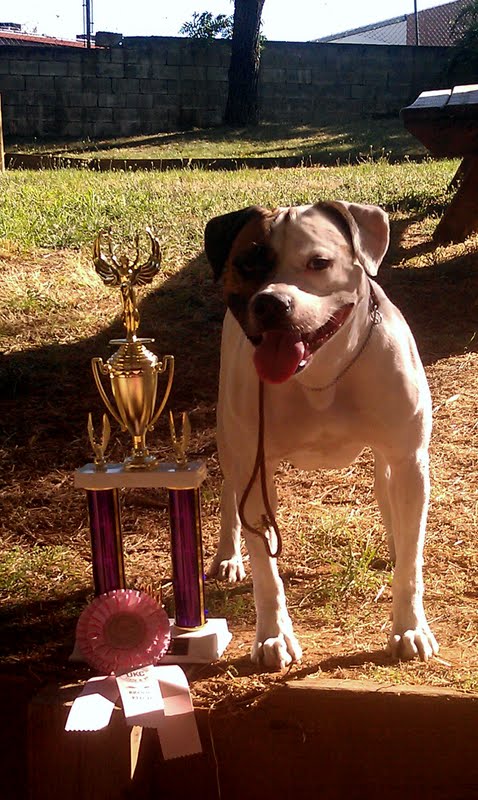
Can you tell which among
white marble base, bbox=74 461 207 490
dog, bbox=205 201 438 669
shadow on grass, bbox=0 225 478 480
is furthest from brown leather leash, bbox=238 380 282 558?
shadow on grass, bbox=0 225 478 480

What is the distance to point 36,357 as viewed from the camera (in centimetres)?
485

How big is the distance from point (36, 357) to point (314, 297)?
120 inches

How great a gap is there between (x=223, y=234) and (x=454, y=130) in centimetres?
339

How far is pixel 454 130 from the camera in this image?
522 cm

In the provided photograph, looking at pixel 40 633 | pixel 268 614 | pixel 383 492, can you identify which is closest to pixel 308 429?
pixel 268 614

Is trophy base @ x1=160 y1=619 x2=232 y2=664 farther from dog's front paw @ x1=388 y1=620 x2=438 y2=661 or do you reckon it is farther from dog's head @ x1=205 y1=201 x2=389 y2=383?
dog's head @ x1=205 y1=201 x2=389 y2=383

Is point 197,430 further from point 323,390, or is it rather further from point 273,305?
point 273,305

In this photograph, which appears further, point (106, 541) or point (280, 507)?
point (280, 507)

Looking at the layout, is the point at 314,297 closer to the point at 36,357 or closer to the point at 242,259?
the point at 242,259

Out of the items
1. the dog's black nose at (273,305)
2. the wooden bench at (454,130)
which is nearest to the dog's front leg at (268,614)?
the dog's black nose at (273,305)

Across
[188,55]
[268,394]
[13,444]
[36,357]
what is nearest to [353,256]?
[268,394]

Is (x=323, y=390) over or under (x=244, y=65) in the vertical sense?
under

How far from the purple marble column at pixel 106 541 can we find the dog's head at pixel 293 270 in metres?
0.57

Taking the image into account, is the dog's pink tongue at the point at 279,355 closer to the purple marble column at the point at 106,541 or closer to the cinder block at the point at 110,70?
the purple marble column at the point at 106,541
